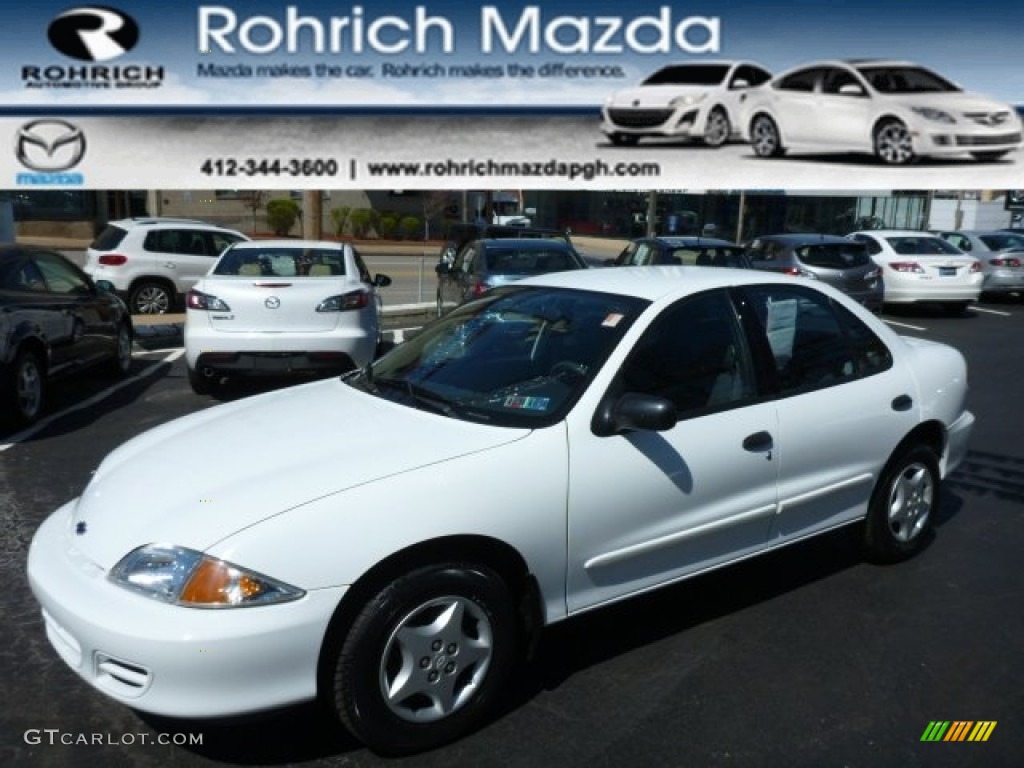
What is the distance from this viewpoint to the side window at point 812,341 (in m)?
4.01

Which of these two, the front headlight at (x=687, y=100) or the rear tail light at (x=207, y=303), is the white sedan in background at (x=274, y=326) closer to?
the rear tail light at (x=207, y=303)

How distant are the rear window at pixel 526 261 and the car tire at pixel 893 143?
988 cm

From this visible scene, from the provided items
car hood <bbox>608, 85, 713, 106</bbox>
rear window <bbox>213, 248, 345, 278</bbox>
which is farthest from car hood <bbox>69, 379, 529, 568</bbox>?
car hood <bbox>608, 85, 713, 106</bbox>

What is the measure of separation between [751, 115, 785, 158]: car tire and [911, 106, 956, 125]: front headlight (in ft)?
9.18

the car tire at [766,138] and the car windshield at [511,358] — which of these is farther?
the car tire at [766,138]

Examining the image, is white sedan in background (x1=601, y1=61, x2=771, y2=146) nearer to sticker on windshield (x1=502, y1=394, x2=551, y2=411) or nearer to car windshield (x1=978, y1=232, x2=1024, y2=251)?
car windshield (x1=978, y1=232, x2=1024, y2=251)

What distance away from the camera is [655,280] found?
4004 millimetres

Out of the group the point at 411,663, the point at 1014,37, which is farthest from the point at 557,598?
the point at 1014,37

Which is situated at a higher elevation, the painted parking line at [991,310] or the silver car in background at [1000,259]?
the silver car in background at [1000,259]

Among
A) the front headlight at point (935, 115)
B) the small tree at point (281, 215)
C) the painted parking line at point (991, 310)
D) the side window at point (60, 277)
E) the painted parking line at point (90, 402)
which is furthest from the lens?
the small tree at point (281, 215)

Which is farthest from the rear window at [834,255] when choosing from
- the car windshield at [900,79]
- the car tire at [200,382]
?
the car tire at [200,382]

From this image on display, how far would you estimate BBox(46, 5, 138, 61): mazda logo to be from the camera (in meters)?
21.0

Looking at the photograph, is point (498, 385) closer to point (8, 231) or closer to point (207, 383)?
point (207, 383)

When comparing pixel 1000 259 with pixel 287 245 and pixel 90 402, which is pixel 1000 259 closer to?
pixel 287 245
